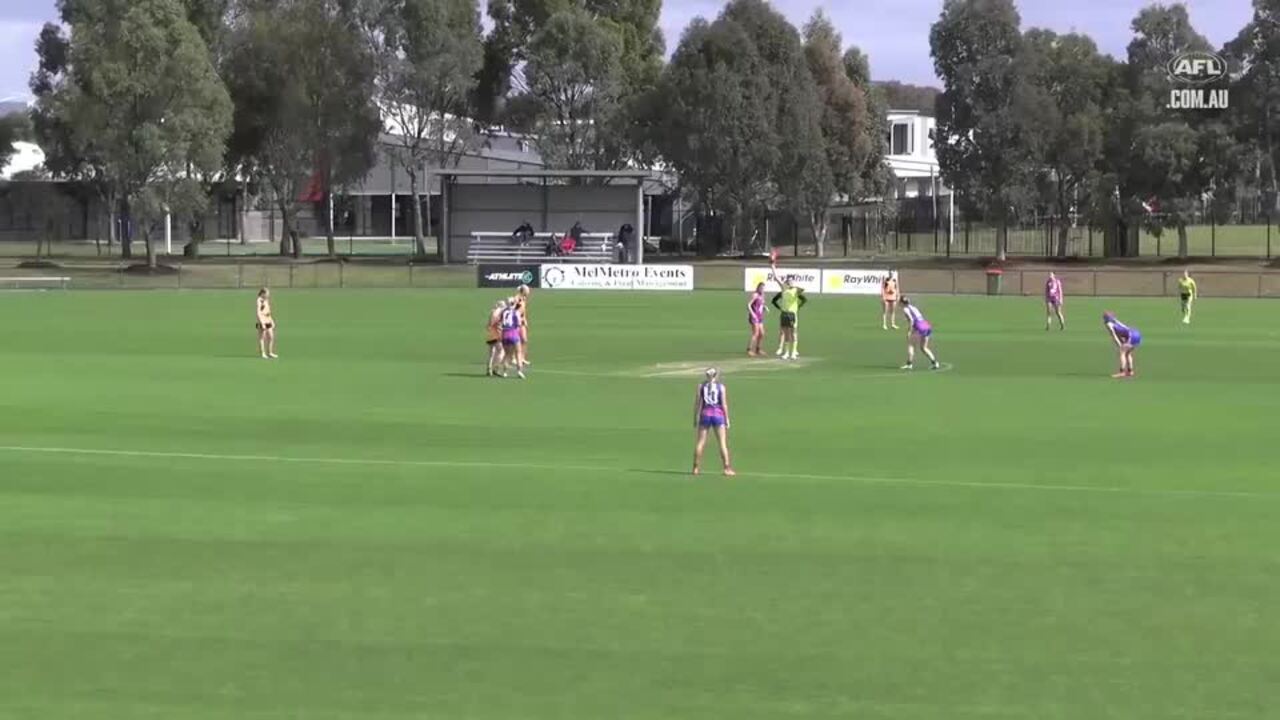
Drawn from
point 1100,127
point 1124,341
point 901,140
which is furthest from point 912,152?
point 1124,341

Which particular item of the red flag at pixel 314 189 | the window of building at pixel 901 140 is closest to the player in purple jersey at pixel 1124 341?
the red flag at pixel 314 189

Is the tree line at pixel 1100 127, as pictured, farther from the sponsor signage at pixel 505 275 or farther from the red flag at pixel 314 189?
the red flag at pixel 314 189

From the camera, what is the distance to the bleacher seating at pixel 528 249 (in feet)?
294

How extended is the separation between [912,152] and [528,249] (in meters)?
64.6

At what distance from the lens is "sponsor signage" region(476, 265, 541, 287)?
79812mm

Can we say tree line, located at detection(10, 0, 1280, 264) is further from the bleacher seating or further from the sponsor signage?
the sponsor signage

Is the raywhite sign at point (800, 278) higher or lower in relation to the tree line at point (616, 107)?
lower

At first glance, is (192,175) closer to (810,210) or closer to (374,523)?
(810,210)

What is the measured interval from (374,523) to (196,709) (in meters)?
7.00

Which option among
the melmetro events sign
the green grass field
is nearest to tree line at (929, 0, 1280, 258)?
the melmetro events sign

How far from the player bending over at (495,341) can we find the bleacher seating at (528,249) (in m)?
50.8

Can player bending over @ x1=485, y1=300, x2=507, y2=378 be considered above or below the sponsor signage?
below

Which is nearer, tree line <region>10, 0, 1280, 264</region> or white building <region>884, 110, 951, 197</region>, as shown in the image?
tree line <region>10, 0, 1280, 264</region>

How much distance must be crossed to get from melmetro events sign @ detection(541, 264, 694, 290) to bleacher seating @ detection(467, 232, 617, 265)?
8.34m
